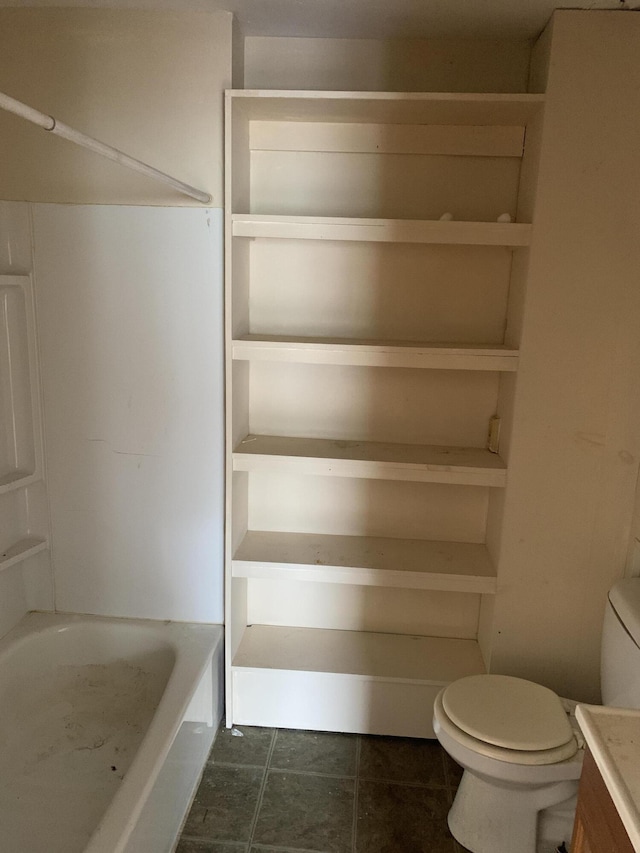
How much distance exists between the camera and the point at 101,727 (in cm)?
199

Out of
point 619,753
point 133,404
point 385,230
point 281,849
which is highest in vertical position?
point 385,230

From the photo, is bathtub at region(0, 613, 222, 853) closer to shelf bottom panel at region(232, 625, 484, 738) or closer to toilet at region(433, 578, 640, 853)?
shelf bottom panel at region(232, 625, 484, 738)

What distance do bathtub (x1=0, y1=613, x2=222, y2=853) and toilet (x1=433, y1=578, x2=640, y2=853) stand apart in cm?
72

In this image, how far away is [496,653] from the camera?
2020mm

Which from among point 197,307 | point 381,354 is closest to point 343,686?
point 381,354

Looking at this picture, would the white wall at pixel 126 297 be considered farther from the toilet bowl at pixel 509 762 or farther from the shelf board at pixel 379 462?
the toilet bowl at pixel 509 762

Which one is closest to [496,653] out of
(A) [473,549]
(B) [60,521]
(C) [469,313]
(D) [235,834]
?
(A) [473,549]

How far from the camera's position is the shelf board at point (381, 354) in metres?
1.87

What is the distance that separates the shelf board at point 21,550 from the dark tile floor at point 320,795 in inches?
34.1

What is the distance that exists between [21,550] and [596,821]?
5.75ft

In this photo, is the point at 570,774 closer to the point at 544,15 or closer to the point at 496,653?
the point at 496,653

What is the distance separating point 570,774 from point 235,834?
0.90 m

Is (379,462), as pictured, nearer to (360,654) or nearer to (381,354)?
(381,354)

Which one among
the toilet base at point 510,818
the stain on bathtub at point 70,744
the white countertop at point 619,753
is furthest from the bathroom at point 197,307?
the white countertop at point 619,753
